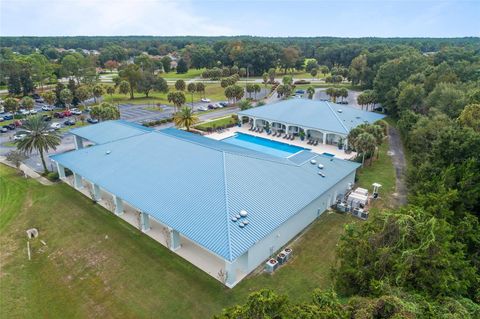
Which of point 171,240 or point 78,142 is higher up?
point 78,142

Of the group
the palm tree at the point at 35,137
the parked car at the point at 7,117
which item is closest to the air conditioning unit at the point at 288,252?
the palm tree at the point at 35,137

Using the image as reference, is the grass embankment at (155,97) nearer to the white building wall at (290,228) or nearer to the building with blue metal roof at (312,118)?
the building with blue metal roof at (312,118)

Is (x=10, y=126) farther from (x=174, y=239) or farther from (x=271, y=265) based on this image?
(x=271, y=265)

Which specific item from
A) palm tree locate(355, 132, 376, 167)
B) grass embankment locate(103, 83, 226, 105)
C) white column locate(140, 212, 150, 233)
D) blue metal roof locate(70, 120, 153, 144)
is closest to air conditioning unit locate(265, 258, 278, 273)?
white column locate(140, 212, 150, 233)

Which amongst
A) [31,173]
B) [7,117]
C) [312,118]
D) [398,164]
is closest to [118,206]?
[31,173]

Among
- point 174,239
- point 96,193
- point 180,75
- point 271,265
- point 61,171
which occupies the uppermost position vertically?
point 180,75

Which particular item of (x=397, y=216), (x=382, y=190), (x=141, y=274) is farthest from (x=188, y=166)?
(x=382, y=190)
